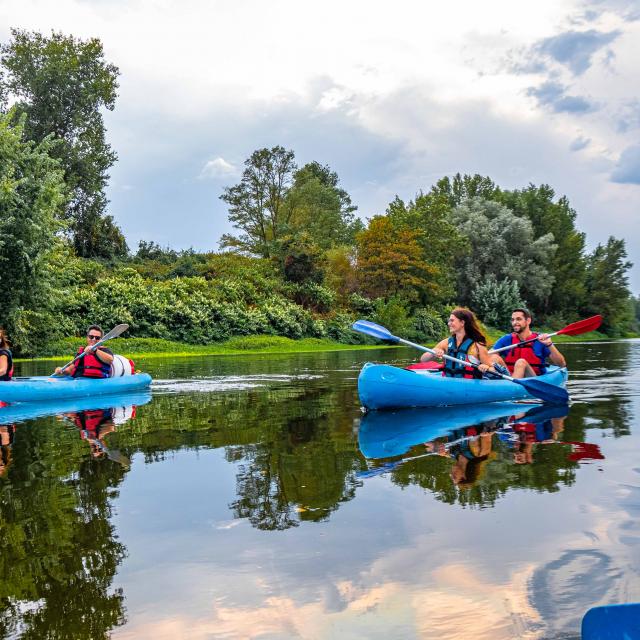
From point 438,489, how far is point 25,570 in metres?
2.67

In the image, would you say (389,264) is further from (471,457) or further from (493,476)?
(493,476)

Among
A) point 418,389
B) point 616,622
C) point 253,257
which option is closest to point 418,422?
point 418,389

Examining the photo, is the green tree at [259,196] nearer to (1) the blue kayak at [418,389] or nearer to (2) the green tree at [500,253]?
(2) the green tree at [500,253]

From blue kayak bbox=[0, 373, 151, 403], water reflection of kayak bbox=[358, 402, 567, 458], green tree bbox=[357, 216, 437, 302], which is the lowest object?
water reflection of kayak bbox=[358, 402, 567, 458]

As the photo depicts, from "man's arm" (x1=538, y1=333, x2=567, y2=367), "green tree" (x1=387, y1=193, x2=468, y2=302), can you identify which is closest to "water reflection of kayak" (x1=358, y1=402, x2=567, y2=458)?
"man's arm" (x1=538, y1=333, x2=567, y2=367)

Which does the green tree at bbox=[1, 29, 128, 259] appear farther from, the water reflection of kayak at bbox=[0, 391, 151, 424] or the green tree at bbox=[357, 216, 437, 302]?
the water reflection of kayak at bbox=[0, 391, 151, 424]

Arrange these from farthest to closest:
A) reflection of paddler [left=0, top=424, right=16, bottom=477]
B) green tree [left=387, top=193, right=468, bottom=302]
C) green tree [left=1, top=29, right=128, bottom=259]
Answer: green tree [left=387, top=193, right=468, bottom=302] → green tree [left=1, top=29, right=128, bottom=259] → reflection of paddler [left=0, top=424, right=16, bottom=477]

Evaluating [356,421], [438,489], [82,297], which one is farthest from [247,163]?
[438,489]

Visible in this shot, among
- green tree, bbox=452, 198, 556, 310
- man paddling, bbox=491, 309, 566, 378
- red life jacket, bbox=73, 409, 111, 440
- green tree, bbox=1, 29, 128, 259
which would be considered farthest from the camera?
green tree, bbox=452, 198, 556, 310

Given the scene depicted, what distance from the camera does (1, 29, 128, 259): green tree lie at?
35.8 meters

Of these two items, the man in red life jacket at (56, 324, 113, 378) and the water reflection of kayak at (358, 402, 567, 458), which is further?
the man in red life jacket at (56, 324, 113, 378)

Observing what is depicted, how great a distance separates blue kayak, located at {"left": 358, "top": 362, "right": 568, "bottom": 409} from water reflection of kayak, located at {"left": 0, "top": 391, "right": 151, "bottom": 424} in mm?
3856

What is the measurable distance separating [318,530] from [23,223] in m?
17.3

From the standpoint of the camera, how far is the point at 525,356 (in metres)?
10.9
